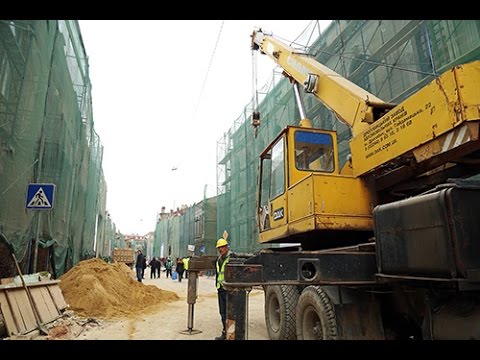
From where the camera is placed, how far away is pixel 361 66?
1323cm

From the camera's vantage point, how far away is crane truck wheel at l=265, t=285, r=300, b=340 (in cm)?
585

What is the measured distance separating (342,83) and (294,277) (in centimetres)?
413

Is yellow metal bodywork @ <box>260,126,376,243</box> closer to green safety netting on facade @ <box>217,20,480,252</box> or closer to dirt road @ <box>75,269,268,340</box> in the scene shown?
dirt road @ <box>75,269,268,340</box>

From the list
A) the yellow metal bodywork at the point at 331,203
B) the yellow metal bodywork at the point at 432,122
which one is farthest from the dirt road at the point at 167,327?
the yellow metal bodywork at the point at 432,122

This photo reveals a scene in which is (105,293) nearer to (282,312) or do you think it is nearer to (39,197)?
(39,197)

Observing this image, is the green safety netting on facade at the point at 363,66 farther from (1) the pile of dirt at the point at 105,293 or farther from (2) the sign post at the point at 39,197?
(2) the sign post at the point at 39,197

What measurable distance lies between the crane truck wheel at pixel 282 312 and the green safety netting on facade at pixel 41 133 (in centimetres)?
503

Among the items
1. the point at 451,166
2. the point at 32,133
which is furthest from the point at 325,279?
the point at 32,133

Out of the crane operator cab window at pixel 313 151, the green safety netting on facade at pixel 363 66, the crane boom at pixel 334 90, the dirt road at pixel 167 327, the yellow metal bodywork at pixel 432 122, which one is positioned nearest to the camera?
the yellow metal bodywork at pixel 432 122

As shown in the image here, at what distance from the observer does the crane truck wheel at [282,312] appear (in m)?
5.85

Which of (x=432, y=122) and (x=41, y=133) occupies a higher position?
(x=41, y=133)

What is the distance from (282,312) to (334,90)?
4034mm

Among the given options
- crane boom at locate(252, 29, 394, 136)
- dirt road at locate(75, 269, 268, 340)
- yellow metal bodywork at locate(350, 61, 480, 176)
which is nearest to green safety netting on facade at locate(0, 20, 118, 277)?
dirt road at locate(75, 269, 268, 340)

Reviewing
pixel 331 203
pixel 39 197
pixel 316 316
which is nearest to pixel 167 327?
pixel 39 197
